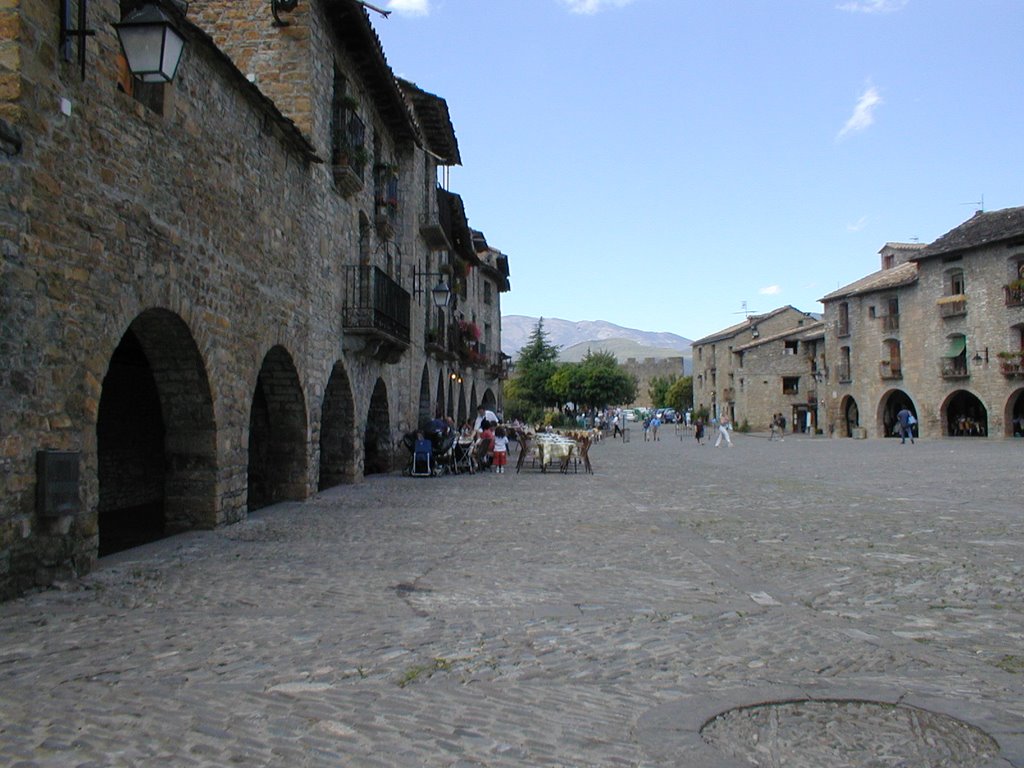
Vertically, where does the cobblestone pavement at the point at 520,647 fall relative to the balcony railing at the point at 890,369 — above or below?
below

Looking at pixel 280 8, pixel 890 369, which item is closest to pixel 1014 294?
pixel 890 369

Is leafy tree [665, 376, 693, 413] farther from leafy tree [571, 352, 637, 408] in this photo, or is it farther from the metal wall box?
the metal wall box

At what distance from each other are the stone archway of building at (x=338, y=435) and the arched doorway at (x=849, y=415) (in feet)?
140

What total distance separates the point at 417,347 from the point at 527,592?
16.0m

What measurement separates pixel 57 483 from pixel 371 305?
9.70m

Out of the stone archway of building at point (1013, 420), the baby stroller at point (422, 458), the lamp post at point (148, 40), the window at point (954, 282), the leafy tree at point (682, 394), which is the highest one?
the window at point (954, 282)

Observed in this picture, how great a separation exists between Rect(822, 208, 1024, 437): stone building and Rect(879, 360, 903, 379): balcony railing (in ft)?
0.21

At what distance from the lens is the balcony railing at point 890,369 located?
46.5 m

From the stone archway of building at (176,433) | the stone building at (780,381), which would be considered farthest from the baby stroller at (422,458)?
the stone building at (780,381)

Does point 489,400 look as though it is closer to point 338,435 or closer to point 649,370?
point 338,435

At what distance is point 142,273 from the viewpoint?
310 inches

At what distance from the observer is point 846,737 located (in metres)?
3.55

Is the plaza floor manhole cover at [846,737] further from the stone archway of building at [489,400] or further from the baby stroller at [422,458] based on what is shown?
the stone archway of building at [489,400]

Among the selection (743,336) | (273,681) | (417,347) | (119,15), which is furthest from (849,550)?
(743,336)
